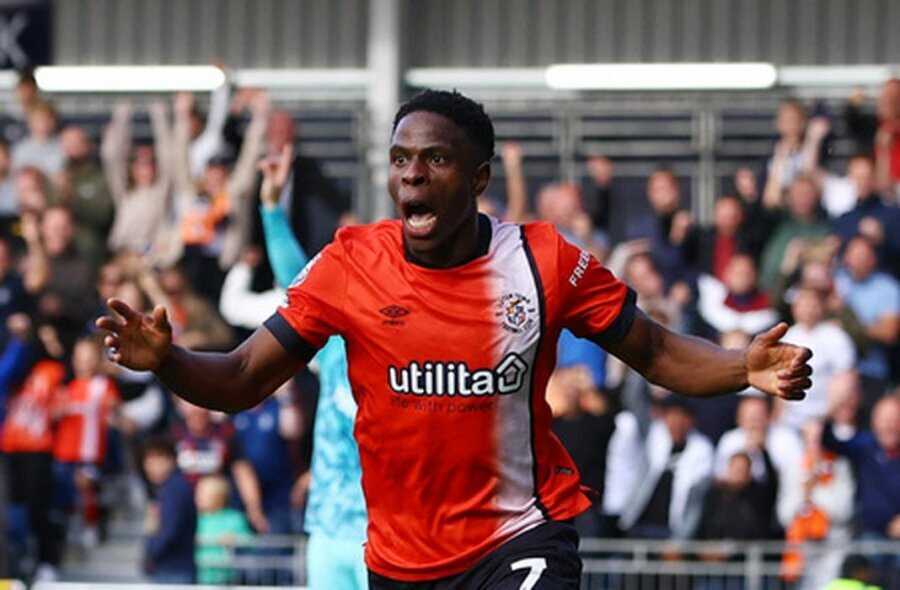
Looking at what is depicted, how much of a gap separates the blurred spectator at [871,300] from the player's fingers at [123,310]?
8468 mm

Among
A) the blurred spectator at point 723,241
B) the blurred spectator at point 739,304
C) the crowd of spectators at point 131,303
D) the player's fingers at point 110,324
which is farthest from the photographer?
the crowd of spectators at point 131,303

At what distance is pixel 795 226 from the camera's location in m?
14.5

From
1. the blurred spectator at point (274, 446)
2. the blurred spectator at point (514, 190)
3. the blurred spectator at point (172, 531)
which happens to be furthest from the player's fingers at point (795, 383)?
the blurred spectator at point (514, 190)

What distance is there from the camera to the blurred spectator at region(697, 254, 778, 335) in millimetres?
14312

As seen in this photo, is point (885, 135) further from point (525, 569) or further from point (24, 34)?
point (525, 569)

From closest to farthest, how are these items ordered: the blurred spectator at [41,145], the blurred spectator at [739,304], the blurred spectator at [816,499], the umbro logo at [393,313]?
1. the umbro logo at [393,313]
2. the blurred spectator at [816,499]
3. the blurred spectator at [739,304]
4. the blurred spectator at [41,145]

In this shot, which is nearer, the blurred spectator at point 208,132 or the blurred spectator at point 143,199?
the blurred spectator at point 208,132

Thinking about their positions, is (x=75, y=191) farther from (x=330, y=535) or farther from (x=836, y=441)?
(x=330, y=535)

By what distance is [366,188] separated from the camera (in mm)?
17172

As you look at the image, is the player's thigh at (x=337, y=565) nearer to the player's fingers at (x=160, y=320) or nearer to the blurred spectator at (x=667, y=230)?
the player's fingers at (x=160, y=320)

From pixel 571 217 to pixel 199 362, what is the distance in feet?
28.8

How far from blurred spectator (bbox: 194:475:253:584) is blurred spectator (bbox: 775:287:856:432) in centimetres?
370

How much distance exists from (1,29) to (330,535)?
1052cm

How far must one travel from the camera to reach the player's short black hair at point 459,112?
6.69 metres
